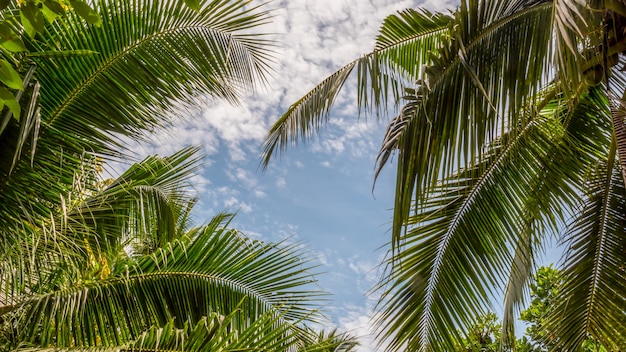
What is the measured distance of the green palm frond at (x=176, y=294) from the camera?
3.70 meters

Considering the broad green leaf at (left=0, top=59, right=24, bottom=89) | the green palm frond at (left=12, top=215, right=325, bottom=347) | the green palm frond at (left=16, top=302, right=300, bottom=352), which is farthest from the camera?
the green palm frond at (left=12, top=215, right=325, bottom=347)

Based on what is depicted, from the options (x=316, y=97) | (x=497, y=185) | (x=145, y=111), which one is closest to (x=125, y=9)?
(x=145, y=111)

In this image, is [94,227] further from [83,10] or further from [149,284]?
[83,10]

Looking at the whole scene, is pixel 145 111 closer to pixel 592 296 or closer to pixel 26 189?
pixel 26 189

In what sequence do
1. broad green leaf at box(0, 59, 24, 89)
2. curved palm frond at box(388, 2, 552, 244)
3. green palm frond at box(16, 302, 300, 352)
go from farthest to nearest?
1. green palm frond at box(16, 302, 300, 352)
2. curved palm frond at box(388, 2, 552, 244)
3. broad green leaf at box(0, 59, 24, 89)

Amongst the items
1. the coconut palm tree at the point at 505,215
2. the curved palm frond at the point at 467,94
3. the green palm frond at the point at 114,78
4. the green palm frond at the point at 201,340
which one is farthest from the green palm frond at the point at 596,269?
the green palm frond at the point at 114,78

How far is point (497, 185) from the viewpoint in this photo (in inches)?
168

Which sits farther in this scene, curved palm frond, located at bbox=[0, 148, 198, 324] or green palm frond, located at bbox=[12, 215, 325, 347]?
green palm frond, located at bbox=[12, 215, 325, 347]

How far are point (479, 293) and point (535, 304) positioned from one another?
22.7 ft

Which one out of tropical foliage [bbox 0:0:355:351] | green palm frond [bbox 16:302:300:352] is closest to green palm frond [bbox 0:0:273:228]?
tropical foliage [bbox 0:0:355:351]

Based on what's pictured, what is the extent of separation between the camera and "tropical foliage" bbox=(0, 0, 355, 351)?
10.0ft

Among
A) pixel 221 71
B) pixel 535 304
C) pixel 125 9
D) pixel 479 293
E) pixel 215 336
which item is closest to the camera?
pixel 215 336

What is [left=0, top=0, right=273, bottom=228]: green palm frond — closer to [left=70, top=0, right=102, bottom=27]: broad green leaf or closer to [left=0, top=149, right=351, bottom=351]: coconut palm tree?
[left=0, top=149, right=351, bottom=351]: coconut palm tree

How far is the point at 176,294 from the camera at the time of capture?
4.25m
